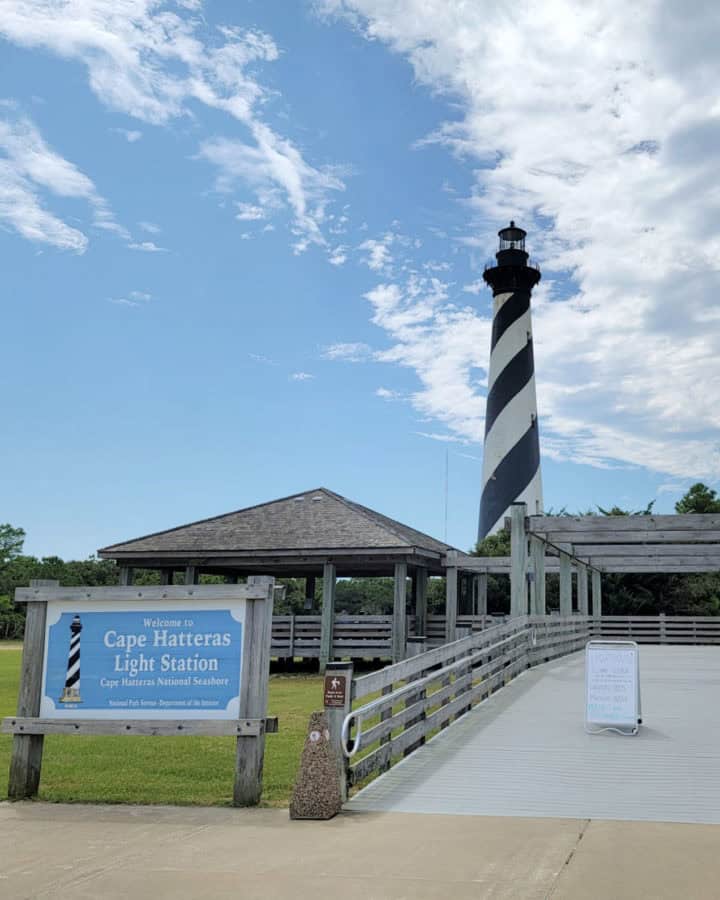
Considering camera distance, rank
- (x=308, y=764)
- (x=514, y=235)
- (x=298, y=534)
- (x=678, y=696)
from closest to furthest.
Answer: (x=308, y=764), (x=678, y=696), (x=298, y=534), (x=514, y=235)

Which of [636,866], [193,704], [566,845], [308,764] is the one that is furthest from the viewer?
[193,704]

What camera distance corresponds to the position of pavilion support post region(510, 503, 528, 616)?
54.5 ft

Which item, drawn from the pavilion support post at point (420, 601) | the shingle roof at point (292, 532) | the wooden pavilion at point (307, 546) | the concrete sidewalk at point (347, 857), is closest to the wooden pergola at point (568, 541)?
the pavilion support post at point (420, 601)

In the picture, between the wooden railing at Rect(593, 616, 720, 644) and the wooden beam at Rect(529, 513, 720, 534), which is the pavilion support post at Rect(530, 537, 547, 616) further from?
the wooden railing at Rect(593, 616, 720, 644)

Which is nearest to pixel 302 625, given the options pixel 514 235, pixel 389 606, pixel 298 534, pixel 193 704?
pixel 298 534

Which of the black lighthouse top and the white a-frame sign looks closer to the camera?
the white a-frame sign

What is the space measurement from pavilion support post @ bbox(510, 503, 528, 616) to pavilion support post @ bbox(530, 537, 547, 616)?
133 centimetres

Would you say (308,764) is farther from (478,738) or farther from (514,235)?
(514,235)

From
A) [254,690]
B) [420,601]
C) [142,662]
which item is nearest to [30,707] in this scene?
[142,662]

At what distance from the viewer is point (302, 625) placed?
22.4 metres

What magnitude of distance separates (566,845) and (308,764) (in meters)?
1.97

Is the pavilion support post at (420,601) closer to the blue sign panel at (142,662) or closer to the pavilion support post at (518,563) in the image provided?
the pavilion support post at (518,563)

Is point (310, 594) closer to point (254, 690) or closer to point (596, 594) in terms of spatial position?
point (596, 594)

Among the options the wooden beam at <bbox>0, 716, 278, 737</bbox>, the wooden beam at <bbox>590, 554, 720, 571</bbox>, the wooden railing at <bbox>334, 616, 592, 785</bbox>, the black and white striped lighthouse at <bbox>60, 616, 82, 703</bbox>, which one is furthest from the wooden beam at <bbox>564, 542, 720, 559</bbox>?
the black and white striped lighthouse at <bbox>60, 616, 82, 703</bbox>
